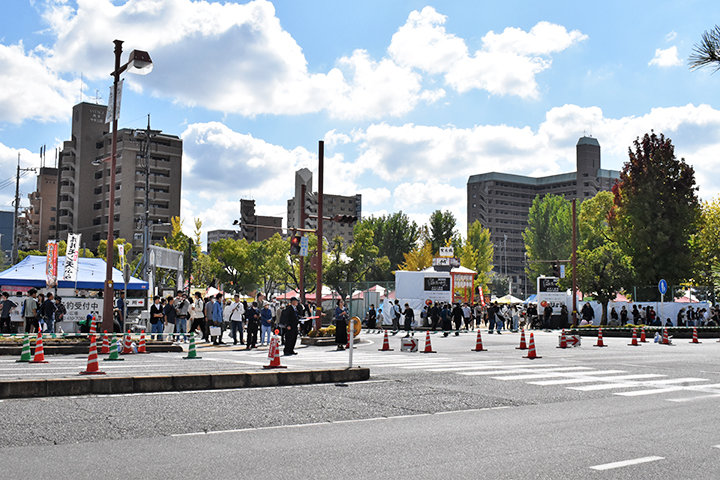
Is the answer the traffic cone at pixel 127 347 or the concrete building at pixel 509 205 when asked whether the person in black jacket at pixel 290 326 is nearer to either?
the traffic cone at pixel 127 347

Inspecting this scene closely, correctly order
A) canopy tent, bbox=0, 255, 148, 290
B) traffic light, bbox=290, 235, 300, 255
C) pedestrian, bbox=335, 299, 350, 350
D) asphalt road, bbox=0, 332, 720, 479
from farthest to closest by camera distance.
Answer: canopy tent, bbox=0, 255, 148, 290
traffic light, bbox=290, 235, 300, 255
pedestrian, bbox=335, 299, 350, 350
asphalt road, bbox=0, 332, 720, 479

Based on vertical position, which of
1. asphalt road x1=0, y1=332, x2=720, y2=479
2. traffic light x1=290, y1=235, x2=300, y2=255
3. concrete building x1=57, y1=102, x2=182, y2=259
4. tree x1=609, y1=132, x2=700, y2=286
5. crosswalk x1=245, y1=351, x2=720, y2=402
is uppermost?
concrete building x1=57, y1=102, x2=182, y2=259

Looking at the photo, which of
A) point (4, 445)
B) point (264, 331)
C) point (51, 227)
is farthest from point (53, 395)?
point (51, 227)

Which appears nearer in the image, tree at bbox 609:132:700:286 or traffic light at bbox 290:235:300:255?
traffic light at bbox 290:235:300:255

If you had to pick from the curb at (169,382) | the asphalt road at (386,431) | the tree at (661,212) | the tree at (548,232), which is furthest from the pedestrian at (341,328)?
the tree at (548,232)

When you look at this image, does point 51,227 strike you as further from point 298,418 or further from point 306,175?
point 298,418

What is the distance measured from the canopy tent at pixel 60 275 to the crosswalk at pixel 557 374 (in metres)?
14.5

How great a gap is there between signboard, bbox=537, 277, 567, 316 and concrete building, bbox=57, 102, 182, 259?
5962cm

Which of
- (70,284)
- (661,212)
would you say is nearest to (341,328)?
(70,284)

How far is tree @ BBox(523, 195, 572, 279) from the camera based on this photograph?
7319 centimetres

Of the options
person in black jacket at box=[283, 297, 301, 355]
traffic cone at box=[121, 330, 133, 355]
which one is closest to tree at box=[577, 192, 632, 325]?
person in black jacket at box=[283, 297, 301, 355]

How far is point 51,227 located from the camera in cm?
11950

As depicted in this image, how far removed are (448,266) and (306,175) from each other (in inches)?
729

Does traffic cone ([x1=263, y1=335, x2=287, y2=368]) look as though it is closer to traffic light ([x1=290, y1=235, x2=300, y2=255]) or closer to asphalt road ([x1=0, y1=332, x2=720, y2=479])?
asphalt road ([x1=0, y1=332, x2=720, y2=479])
